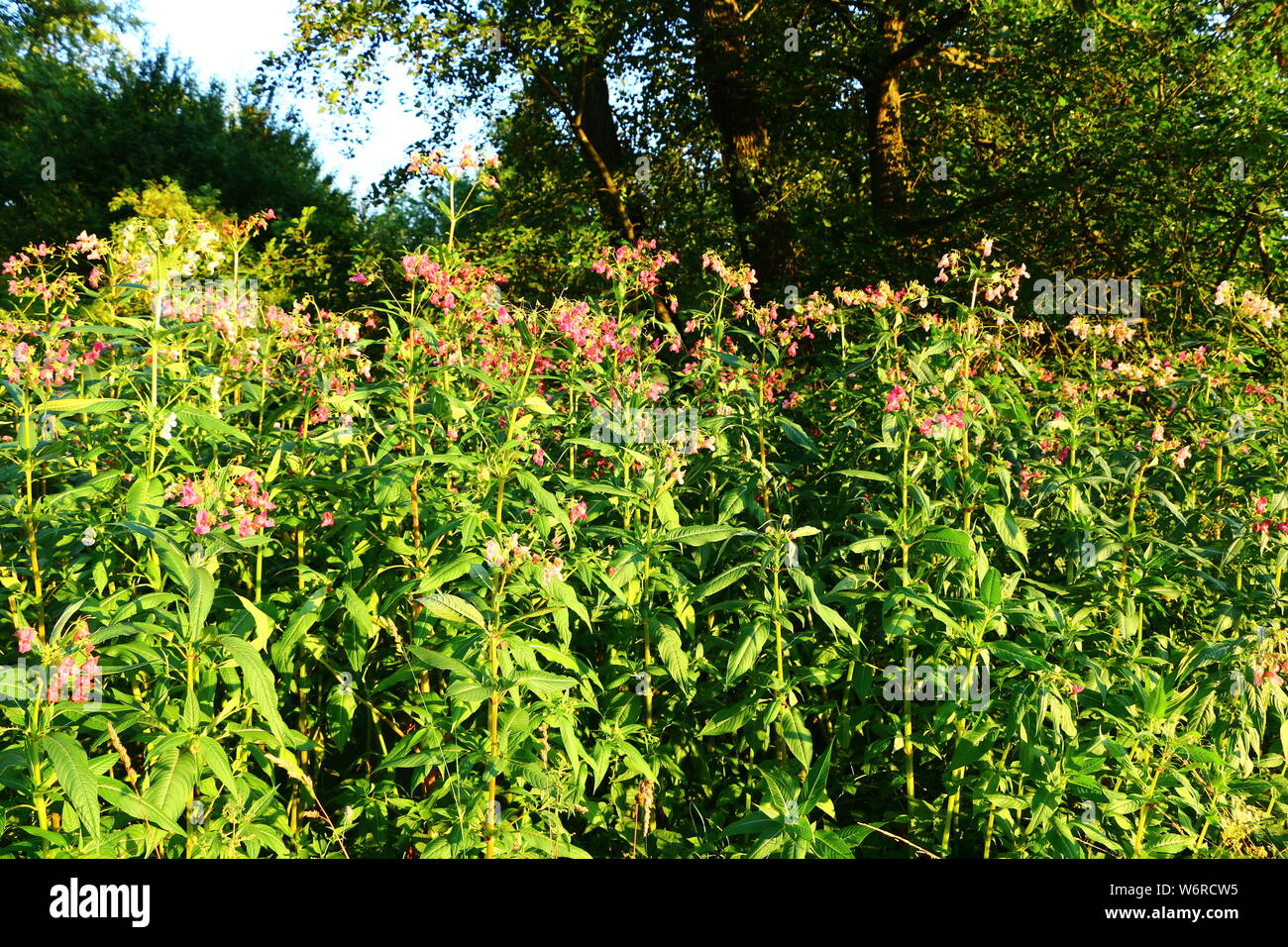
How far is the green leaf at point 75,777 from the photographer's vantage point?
2.27 meters

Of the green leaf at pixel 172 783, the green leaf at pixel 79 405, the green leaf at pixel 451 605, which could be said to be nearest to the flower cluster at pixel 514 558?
the green leaf at pixel 451 605

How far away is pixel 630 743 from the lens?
3328 millimetres

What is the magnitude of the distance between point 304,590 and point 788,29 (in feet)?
29.0

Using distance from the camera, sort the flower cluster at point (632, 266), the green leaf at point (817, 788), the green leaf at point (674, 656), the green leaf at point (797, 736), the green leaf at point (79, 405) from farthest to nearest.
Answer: the flower cluster at point (632, 266)
the green leaf at point (674, 656)
the green leaf at point (797, 736)
the green leaf at point (79, 405)
the green leaf at point (817, 788)

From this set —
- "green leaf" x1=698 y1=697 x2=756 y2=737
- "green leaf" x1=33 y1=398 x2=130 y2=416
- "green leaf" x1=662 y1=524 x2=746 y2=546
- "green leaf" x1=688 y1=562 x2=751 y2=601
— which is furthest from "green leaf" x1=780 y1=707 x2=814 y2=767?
"green leaf" x1=33 y1=398 x2=130 y2=416

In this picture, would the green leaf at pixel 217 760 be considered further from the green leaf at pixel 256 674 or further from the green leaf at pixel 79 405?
the green leaf at pixel 79 405

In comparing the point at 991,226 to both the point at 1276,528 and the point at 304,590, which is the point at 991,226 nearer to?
the point at 1276,528

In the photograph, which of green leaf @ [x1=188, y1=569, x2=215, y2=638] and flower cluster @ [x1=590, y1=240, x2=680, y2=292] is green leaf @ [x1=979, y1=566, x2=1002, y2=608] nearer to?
flower cluster @ [x1=590, y1=240, x2=680, y2=292]

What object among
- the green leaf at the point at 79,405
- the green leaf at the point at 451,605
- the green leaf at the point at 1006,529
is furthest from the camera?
the green leaf at the point at 1006,529

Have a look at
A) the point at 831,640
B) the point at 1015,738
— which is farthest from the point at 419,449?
the point at 1015,738

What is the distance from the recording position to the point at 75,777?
7.52 ft

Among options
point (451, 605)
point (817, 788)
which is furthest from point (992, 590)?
point (451, 605)

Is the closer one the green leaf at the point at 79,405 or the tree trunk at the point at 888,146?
the green leaf at the point at 79,405

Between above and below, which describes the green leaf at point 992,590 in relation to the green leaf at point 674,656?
above
